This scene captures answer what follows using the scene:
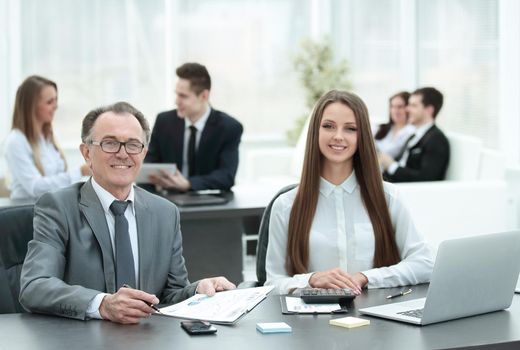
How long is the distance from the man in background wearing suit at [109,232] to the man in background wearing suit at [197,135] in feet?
8.05

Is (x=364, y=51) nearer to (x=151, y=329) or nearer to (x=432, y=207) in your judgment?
(x=432, y=207)

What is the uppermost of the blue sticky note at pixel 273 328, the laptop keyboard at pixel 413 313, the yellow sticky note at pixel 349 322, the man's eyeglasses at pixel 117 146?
the man's eyeglasses at pixel 117 146

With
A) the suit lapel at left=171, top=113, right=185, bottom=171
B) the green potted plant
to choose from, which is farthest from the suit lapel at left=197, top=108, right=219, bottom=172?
the green potted plant

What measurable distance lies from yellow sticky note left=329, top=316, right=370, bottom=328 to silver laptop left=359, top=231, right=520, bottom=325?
0.32 ft

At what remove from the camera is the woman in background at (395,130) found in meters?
8.12

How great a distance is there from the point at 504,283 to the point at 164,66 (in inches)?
306

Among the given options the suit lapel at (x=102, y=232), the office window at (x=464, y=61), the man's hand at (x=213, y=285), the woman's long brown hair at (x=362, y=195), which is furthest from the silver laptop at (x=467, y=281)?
the office window at (x=464, y=61)

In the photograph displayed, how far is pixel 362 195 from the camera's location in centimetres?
370

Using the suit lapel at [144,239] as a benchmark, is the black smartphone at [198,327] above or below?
below

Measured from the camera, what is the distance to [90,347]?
8.34 ft

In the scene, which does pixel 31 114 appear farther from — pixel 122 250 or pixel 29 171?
pixel 122 250

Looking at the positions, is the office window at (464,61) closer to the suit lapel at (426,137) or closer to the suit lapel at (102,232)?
the suit lapel at (426,137)

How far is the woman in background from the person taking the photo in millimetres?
8117

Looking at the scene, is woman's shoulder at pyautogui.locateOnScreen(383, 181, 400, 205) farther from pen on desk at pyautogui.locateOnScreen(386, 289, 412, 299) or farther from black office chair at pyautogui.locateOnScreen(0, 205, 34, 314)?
black office chair at pyautogui.locateOnScreen(0, 205, 34, 314)
